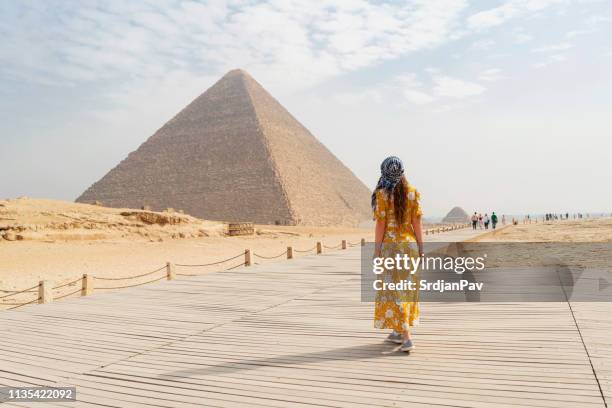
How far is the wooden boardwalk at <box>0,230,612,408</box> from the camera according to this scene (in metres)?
2.83

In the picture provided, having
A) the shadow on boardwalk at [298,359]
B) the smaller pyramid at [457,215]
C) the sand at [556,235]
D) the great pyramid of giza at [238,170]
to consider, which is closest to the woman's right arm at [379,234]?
the shadow on boardwalk at [298,359]

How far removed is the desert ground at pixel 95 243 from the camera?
1623 centimetres

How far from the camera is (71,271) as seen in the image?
15.8 metres

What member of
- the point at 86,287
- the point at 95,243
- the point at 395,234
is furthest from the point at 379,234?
the point at 95,243

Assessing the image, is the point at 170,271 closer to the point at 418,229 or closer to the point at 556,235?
the point at 418,229

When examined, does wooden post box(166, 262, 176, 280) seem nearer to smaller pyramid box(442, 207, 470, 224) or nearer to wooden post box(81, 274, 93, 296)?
wooden post box(81, 274, 93, 296)

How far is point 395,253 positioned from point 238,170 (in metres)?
100

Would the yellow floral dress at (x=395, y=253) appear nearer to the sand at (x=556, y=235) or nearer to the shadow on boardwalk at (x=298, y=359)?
the shadow on boardwalk at (x=298, y=359)

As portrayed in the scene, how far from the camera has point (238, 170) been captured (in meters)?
103

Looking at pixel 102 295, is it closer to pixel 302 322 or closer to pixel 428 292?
pixel 302 322

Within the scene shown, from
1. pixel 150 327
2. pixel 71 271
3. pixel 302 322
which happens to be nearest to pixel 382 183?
pixel 302 322

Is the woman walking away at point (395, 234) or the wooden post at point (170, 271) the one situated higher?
the woman walking away at point (395, 234)

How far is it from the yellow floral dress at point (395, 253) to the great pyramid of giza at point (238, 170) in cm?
7815

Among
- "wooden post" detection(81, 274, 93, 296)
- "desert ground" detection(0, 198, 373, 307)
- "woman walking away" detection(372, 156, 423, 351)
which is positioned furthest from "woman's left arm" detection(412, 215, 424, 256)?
"desert ground" detection(0, 198, 373, 307)
